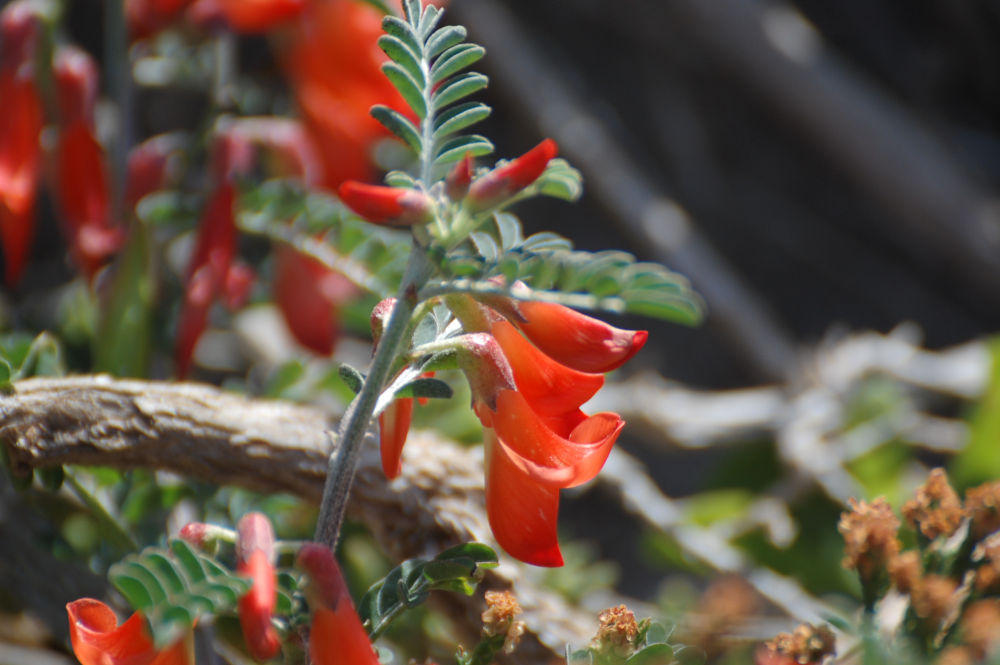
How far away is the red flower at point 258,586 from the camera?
0.40 metres

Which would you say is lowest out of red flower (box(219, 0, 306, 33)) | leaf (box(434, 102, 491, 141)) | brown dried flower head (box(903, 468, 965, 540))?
brown dried flower head (box(903, 468, 965, 540))

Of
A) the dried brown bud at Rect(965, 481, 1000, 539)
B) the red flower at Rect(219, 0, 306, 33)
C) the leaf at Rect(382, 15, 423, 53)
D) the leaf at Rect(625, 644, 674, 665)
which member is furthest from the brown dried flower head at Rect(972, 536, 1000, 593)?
the red flower at Rect(219, 0, 306, 33)

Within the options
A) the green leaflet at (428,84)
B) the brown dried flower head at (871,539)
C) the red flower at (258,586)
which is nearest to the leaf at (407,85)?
the green leaflet at (428,84)

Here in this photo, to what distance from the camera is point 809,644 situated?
0.51 meters

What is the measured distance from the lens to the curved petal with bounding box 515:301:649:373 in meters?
0.45

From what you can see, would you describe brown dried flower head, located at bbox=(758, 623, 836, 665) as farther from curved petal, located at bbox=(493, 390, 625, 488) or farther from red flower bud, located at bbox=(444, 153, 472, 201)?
red flower bud, located at bbox=(444, 153, 472, 201)

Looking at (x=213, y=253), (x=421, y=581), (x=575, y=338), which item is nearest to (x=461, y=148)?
(x=575, y=338)

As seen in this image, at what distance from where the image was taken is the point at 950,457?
Result: 1815 millimetres

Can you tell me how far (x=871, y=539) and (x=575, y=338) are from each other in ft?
0.74

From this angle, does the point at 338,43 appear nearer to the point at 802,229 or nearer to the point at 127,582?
the point at 127,582

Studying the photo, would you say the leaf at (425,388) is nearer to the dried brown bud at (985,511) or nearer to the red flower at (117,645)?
the red flower at (117,645)

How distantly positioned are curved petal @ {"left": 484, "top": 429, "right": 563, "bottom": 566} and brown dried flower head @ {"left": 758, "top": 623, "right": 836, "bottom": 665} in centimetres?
15

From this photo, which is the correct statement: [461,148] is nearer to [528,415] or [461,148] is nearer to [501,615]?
[528,415]

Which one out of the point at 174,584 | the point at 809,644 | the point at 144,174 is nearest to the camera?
the point at 174,584
